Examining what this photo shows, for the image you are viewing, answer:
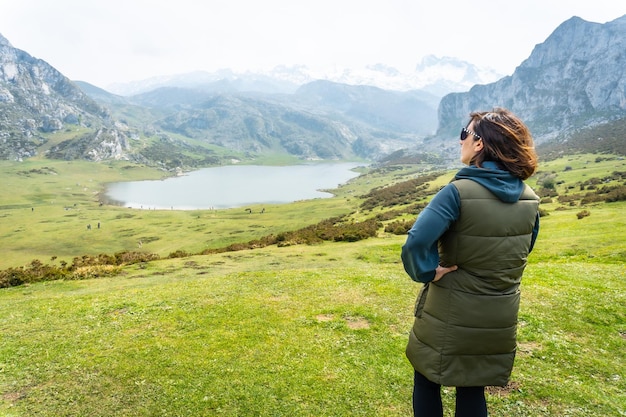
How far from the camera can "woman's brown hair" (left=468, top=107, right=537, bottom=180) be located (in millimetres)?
4688

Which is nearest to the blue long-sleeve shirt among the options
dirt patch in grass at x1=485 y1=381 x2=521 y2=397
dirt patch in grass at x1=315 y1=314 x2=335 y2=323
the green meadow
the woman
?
the woman

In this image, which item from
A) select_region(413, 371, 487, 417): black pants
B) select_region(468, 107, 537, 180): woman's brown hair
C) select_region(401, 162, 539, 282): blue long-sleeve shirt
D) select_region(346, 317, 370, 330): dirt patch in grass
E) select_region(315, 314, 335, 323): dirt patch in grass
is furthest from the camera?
select_region(315, 314, 335, 323): dirt patch in grass

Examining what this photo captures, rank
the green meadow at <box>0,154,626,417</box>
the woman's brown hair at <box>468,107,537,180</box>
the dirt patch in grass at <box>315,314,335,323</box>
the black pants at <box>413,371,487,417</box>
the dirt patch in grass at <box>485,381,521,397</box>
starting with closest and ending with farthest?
the woman's brown hair at <box>468,107,537,180</box> < the black pants at <box>413,371,487,417</box> < the green meadow at <box>0,154,626,417</box> < the dirt patch in grass at <box>485,381,521,397</box> < the dirt patch in grass at <box>315,314,335,323</box>

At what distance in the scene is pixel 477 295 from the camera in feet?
15.4

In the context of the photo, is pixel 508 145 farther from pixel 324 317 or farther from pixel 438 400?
pixel 324 317

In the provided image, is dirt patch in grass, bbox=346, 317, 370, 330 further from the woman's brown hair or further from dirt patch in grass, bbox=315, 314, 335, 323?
the woman's brown hair

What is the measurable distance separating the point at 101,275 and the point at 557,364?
26226mm

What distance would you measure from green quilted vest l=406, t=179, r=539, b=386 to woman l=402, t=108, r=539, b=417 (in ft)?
0.04

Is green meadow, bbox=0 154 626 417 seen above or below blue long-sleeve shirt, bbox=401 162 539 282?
below

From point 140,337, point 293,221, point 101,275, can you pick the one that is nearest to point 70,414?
point 140,337

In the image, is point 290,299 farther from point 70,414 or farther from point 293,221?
point 293,221

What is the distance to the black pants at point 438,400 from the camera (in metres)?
5.05

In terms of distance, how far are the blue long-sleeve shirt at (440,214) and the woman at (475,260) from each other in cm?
1

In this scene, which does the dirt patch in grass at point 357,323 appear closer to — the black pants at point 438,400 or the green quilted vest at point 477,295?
the black pants at point 438,400
